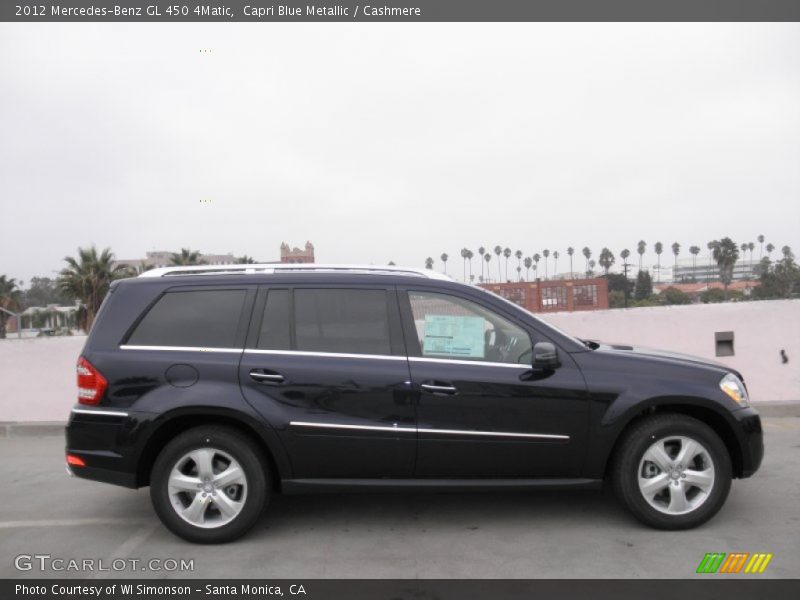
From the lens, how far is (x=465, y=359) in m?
4.18

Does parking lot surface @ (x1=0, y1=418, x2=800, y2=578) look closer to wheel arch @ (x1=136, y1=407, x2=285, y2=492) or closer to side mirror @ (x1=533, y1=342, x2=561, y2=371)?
wheel arch @ (x1=136, y1=407, x2=285, y2=492)

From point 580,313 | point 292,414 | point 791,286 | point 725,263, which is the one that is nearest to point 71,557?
point 292,414

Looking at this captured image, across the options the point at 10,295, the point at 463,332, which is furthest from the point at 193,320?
the point at 10,295

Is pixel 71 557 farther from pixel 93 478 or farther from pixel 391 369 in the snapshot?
pixel 391 369

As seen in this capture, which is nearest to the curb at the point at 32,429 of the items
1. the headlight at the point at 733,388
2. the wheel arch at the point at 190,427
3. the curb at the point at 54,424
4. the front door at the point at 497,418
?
the curb at the point at 54,424

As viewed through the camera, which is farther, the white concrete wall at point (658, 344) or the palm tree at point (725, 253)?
the palm tree at point (725, 253)

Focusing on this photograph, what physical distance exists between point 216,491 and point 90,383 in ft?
3.61

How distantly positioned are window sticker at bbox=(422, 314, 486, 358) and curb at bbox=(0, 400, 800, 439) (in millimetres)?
5032

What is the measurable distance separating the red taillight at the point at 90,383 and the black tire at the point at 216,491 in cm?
59

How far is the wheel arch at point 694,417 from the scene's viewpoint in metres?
4.13

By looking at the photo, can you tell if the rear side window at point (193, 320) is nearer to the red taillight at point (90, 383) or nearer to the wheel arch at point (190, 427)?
the red taillight at point (90, 383)

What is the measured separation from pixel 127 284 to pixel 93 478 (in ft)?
4.33
